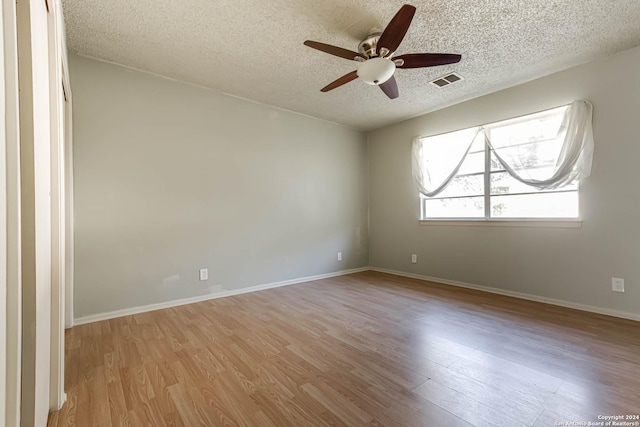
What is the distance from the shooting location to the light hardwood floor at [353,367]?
1.36 metres

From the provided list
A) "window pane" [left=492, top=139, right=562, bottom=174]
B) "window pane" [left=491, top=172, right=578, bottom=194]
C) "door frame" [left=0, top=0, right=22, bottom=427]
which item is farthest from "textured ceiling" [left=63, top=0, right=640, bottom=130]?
"door frame" [left=0, top=0, right=22, bottom=427]

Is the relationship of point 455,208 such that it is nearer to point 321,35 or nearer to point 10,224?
point 321,35

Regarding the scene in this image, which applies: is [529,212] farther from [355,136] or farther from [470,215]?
[355,136]

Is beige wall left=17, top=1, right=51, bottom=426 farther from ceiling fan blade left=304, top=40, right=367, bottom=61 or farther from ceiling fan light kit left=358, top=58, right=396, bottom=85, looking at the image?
ceiling fan light kit left=358, top=58, right=396, bottom=85

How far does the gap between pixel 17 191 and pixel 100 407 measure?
1.36 meters

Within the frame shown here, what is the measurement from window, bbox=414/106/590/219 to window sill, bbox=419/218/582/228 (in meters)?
0.07

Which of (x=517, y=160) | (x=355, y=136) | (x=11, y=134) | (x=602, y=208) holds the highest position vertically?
(x=355, y=136)

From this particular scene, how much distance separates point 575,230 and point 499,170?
1011 mm

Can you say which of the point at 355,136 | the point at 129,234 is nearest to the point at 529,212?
the point at 355,136

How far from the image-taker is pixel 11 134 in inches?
25.3

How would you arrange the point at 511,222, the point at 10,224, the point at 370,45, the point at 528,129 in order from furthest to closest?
the point at 511,222 → the point at 528,129 → the point at 370,45 → the point at 10,224

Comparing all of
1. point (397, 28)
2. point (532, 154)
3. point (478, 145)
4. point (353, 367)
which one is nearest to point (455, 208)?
point (478, 145)

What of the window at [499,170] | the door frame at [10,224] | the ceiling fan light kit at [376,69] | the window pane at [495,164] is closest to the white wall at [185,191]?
the window at [499,170]

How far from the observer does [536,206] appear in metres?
3.11
